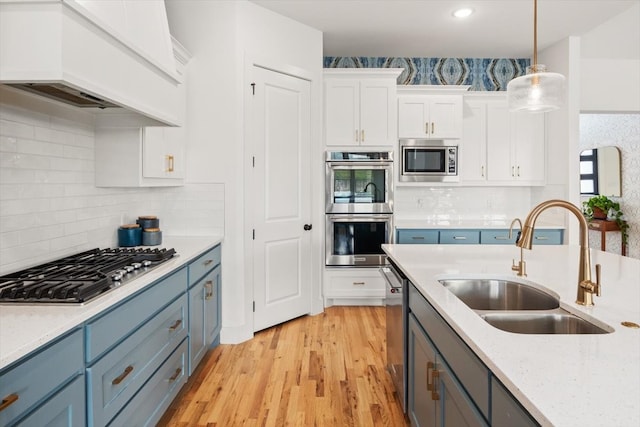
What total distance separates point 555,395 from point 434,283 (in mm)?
900

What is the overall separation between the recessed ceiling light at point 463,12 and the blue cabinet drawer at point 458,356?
2.95m

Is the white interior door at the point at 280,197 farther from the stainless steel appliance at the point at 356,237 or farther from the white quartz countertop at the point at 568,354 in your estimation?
the white quartz countertop at the point at 568,354

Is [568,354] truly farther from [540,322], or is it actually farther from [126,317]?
[126,317]

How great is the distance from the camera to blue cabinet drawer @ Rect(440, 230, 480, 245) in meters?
4.16

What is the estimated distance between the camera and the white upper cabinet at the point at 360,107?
13.6ft

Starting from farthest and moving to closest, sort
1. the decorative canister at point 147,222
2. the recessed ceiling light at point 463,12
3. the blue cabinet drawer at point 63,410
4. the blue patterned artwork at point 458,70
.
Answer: the blue patterned artwork at point 458,70 < the recessed ceiling light at point 463,12 < the decorative canister at point 147,222 < the blue cabinet drawer at point 63,410

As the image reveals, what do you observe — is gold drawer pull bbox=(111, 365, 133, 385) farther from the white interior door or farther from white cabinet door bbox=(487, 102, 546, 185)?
white cabinet door bbox=(487, 102, 546, 185)

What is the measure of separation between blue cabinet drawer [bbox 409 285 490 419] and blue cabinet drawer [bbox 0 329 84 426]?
1.20 m

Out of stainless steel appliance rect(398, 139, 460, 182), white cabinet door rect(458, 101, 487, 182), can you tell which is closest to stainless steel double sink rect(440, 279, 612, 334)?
stainless steel appliance rect(398, 139, 460, 182)

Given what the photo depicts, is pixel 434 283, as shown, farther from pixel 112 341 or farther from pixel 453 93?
pixel 453 93

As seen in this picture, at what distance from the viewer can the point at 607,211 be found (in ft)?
19.7

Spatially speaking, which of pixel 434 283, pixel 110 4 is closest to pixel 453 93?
pixel 434 283

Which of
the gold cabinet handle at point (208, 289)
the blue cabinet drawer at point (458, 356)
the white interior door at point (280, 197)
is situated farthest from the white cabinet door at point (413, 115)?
the blue cabinet drawer at point (458, 356)

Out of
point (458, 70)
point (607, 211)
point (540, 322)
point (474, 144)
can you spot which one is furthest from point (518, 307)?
point (607, 211)
